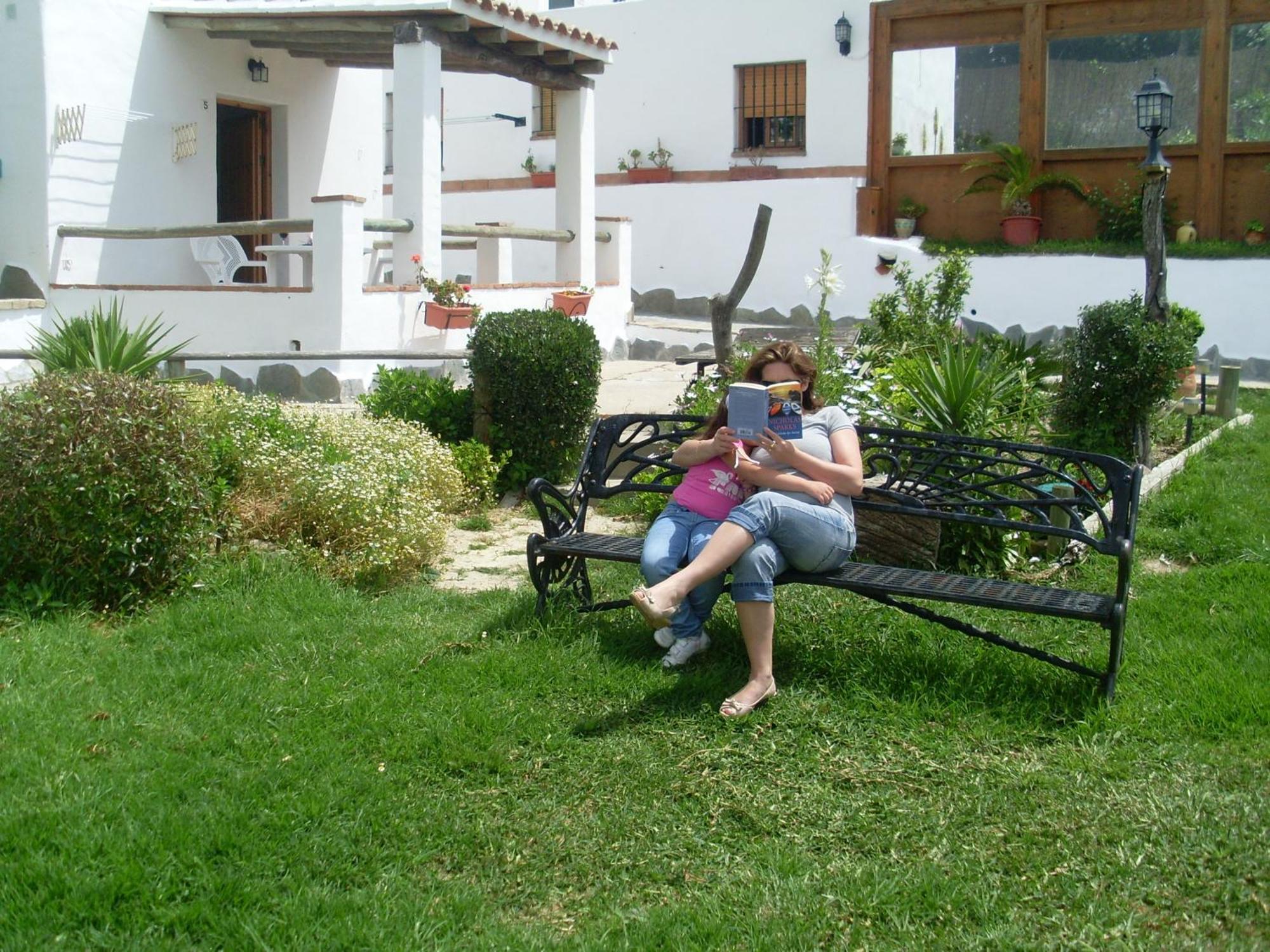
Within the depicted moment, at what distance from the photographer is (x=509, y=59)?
40.3ft

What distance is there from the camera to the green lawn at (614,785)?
3.05m

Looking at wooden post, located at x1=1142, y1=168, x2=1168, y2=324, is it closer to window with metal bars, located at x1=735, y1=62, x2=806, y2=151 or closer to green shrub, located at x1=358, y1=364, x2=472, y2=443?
green shrub, located at x1=358, y1=364, x2=472, y2=443

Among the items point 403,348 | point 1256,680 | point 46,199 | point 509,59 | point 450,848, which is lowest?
point 450,848

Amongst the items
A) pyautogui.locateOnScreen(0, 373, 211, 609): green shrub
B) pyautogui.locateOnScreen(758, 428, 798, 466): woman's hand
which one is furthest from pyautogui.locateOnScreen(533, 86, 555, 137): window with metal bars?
pyautogui.locateOnScreen(758, 428, 798, 466): woman's hand

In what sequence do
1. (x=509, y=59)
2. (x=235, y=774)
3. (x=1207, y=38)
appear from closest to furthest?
(x=235, y=774) < (x=509, y=59) < (x=1207, y=38)

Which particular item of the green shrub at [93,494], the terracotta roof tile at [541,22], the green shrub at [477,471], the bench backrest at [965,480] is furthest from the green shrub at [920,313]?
the green shrub at [93,494]

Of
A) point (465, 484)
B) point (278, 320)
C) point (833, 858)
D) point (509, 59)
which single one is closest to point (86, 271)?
point (278, 320)

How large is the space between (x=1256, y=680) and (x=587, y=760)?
2201mm

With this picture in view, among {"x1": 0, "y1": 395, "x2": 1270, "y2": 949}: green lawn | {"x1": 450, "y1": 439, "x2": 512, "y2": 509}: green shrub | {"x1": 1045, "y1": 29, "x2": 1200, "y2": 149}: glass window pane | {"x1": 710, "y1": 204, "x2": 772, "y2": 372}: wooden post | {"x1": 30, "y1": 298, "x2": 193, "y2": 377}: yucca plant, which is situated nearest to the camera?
{"x1": 0, "y1": 395, "x2": 1270, "y2": 949}: green lawn

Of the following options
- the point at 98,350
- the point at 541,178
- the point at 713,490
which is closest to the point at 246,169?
the point at 541,178

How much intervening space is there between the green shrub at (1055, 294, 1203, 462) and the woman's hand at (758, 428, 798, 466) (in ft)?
13.9

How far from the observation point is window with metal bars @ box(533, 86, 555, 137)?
19.4 m

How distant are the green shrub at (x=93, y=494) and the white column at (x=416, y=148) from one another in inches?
242

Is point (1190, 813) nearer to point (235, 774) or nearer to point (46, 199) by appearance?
point (235, 774)
